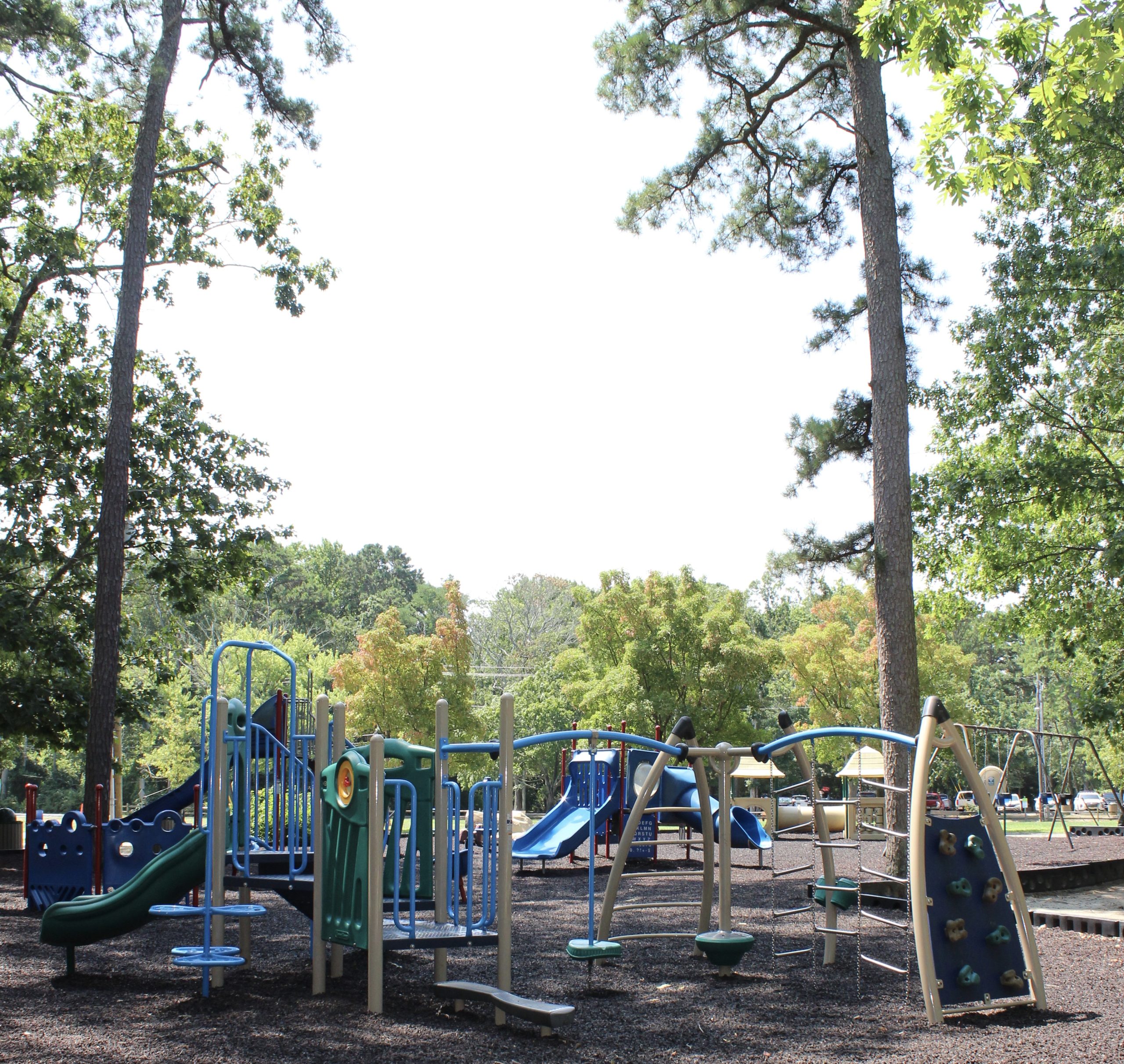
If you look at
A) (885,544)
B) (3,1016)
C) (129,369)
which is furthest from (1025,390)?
(3,1016)

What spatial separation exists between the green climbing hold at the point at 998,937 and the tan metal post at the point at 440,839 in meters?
3.08

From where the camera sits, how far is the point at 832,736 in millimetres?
6820

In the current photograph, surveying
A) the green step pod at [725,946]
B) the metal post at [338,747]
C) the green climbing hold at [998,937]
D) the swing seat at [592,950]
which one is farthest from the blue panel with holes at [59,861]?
the green climbing hold at [998,937]

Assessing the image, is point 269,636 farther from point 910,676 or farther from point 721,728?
point 910,676

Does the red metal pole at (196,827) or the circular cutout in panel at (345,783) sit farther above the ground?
the circular cutout in panel at (345,783)

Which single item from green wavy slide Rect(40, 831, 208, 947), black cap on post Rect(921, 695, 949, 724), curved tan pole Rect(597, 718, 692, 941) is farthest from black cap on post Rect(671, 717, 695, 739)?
green wavy slide Rect(40, 831, 208, 947)

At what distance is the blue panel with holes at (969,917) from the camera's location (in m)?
5.83

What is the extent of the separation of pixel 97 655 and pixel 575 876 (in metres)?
7.06

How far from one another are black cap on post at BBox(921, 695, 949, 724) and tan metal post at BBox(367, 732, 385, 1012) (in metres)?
3.03

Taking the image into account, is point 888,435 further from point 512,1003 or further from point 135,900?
point 135,900

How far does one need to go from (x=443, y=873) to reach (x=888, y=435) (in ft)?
26.7

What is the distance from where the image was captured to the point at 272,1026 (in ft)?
18.5

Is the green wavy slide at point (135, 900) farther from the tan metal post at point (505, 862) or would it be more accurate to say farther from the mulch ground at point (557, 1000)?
the tan metal post at point (505, 862)

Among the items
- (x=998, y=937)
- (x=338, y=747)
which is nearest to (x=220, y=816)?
(x=338, y=747)
